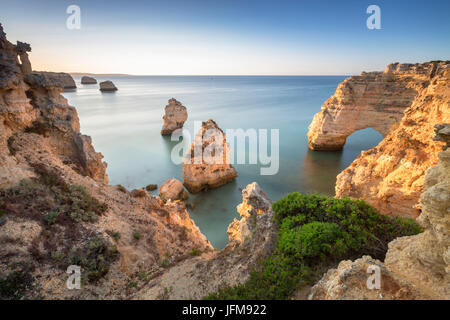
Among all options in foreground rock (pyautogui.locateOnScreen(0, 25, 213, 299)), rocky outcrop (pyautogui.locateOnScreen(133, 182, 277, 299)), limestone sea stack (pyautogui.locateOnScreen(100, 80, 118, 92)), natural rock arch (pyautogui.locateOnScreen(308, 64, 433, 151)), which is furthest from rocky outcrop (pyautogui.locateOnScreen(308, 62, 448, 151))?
limestone sea stack (pyautogui.locateOnScreen(100, 80, 118, 92))

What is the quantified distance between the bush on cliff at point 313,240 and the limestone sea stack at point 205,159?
11830mm

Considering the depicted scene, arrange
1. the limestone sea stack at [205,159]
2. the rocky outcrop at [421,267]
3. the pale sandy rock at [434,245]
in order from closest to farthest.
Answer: the rocky outcrop at [421,267], the pale sandy rock at [434,245], the limestone sea stack at [205,159]

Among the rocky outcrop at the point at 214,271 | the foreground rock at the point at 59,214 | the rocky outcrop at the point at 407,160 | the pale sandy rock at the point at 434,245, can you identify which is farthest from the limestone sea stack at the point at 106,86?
the pale sandy rock at the point at 434,245

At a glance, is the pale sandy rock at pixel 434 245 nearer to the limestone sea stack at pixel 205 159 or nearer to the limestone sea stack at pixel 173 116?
the limestone sea stack at pixel 205 159

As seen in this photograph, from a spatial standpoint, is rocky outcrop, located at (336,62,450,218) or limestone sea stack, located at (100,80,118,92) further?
limestone sea stack, located at (100,80,118,92)

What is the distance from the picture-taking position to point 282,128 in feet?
127

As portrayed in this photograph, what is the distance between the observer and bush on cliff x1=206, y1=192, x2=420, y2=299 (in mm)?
4438

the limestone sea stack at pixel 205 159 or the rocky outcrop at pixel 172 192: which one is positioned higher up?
the limestone sea stack at pixel 205 159

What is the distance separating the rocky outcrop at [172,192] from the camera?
53.7ft

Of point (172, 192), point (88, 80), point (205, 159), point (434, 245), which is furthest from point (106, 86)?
point (434, 245)

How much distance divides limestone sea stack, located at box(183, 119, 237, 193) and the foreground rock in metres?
7.20

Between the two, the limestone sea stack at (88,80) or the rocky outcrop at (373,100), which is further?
the limestone sea stack at (88,80)

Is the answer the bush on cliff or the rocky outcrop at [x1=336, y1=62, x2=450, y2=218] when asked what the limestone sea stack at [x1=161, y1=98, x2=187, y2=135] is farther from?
the bush on cliff
